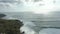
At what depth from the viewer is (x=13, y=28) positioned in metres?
0.78

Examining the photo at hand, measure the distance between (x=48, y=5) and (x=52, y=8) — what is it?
1.4 inches

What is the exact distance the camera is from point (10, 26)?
0.79m

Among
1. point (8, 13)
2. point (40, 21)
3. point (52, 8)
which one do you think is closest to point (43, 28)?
point (40, 21)

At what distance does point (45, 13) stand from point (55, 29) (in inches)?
5.2

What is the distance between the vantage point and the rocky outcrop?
775mm

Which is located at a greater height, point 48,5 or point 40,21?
point 48,5

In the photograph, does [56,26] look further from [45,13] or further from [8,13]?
[8,13]

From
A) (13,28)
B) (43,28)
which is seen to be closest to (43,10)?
(43,28)

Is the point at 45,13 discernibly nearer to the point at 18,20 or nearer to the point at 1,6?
the point at 18,20

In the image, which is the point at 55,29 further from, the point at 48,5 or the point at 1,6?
the point at 1,6

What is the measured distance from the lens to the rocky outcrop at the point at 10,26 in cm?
77

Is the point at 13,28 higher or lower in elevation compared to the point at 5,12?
lower

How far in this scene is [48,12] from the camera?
803 mm

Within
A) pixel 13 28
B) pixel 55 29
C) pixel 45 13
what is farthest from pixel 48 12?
pixel 13 28
